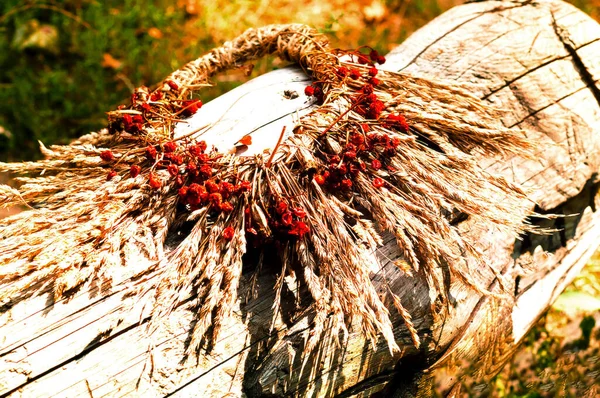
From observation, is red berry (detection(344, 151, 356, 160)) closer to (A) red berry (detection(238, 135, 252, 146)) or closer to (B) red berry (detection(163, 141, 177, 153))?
(A) red berry (detection(238, 135, 252, 146))

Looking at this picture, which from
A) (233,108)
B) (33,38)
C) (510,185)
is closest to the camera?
(510,185)

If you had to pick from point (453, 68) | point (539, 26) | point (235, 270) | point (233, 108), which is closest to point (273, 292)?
point (235, 270)

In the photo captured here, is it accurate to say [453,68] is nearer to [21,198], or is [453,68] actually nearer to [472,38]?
[472,38]

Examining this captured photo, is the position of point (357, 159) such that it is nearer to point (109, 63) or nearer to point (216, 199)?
point (216, 199)

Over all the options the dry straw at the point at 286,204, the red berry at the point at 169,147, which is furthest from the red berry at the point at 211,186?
the red berry at the point at 169,147

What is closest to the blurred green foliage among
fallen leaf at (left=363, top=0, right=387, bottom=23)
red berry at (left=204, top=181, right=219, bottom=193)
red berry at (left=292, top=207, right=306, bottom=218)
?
fallen leaf at (left=363, top=0, right=387, bottom=23)

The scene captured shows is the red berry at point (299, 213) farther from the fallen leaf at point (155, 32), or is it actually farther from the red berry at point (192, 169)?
the fallen leaf at point (155, 32)
